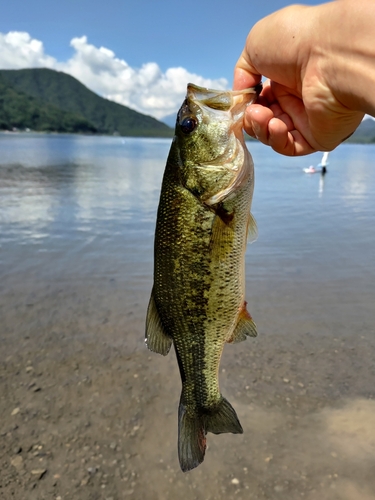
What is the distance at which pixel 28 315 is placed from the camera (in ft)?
25.1

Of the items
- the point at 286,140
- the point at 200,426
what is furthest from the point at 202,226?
the point at 200,426

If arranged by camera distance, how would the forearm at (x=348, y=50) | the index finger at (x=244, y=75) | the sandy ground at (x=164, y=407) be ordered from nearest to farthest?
1. the forearm at (x=348, y=50)
2. the index finger at (x=244, y=75)
3. the sandy ground at (x=164, y=407)

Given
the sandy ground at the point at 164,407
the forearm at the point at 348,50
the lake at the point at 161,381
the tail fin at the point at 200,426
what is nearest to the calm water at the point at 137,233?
the lake at the point at 161,381

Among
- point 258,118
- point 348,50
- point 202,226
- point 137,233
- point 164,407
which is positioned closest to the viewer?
point 348,50

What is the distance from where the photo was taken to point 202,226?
2639 millimetres

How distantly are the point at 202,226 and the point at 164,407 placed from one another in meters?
3.52

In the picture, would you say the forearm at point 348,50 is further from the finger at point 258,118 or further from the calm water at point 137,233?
the calm water at point 137,233

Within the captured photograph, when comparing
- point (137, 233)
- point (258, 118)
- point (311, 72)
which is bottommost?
point (137, 233)

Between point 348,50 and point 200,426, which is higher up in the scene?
point 348,50

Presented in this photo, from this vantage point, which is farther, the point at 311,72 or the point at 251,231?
the point at 251,231

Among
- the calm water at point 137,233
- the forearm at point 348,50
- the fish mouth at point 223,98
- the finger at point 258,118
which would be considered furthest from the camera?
the calm water at point 137,233

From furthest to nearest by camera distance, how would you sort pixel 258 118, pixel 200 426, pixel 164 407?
1. pixel 164 407
2. pixel 200 426
3. pixel 258 118

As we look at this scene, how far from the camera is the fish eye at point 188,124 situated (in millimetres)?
2707

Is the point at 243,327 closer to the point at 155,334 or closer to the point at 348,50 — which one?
the point at 155,334
